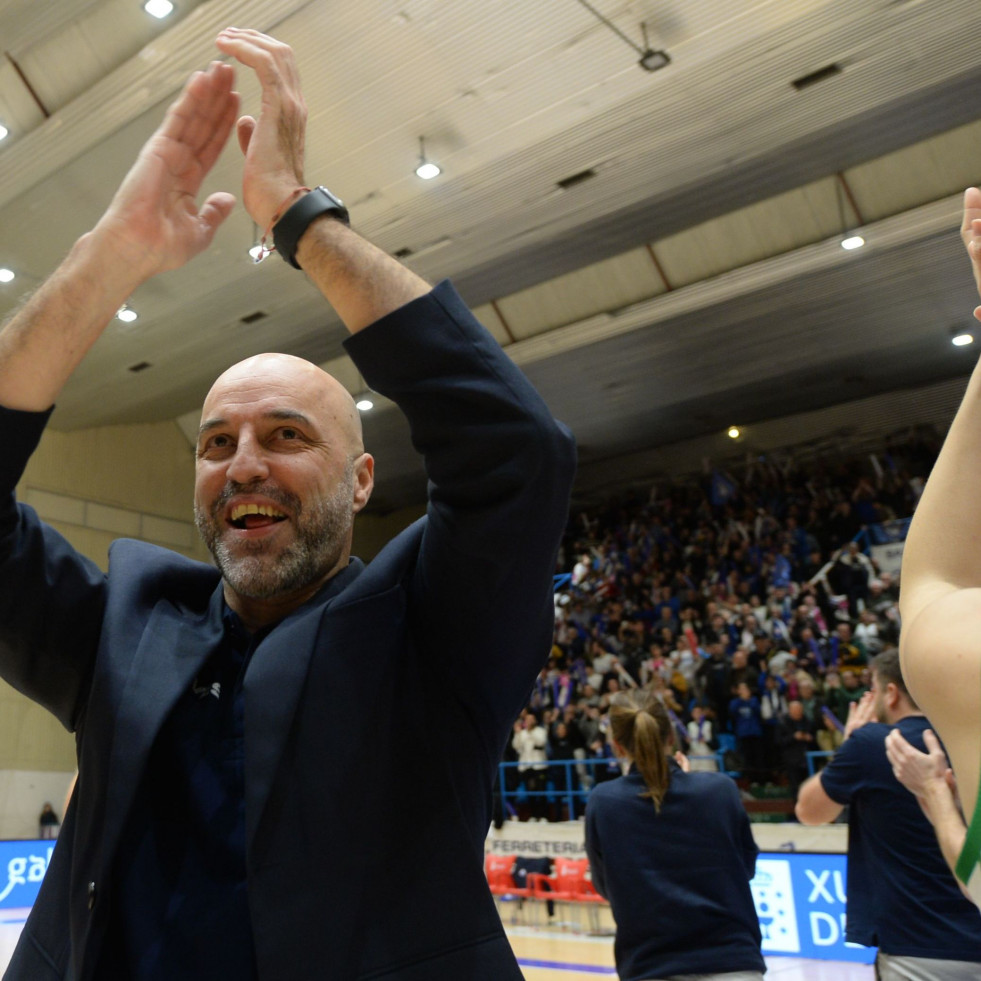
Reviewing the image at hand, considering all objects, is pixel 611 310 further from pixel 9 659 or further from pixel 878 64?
pixel 9 659

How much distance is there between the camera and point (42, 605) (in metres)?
1.57

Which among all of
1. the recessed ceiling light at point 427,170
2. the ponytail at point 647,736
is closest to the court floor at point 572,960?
the ponytail at point 647,736

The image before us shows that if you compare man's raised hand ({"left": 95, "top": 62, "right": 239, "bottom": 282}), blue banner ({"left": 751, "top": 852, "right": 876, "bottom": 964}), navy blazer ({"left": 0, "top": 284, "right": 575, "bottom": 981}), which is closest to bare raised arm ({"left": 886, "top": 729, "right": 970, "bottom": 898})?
navy blazer ({"left": 0, "top": 284, "right": 575, "bottom": 981})

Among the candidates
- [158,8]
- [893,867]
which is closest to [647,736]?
[893,867]

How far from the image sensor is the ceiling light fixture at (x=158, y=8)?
987cm

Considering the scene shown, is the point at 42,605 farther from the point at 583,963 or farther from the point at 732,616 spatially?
the point at 732,616

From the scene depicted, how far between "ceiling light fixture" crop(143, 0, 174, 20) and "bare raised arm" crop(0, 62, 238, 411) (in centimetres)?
957

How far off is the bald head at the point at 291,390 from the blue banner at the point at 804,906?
24.7ft

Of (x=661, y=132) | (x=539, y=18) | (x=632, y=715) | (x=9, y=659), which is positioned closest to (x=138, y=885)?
(x=9, y=659)

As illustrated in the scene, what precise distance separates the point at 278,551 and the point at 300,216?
528 mm

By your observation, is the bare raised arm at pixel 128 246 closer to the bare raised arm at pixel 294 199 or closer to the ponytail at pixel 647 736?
the bare raised arm at pixel 294 199

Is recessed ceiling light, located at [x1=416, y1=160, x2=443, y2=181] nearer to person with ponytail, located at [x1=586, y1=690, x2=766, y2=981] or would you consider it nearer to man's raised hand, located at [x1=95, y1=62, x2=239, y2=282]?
person with ponytail, located at [x1=586, y1=690, x2=766, y2=981]

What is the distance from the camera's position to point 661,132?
468 inches

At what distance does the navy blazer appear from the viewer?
4.36 feet
